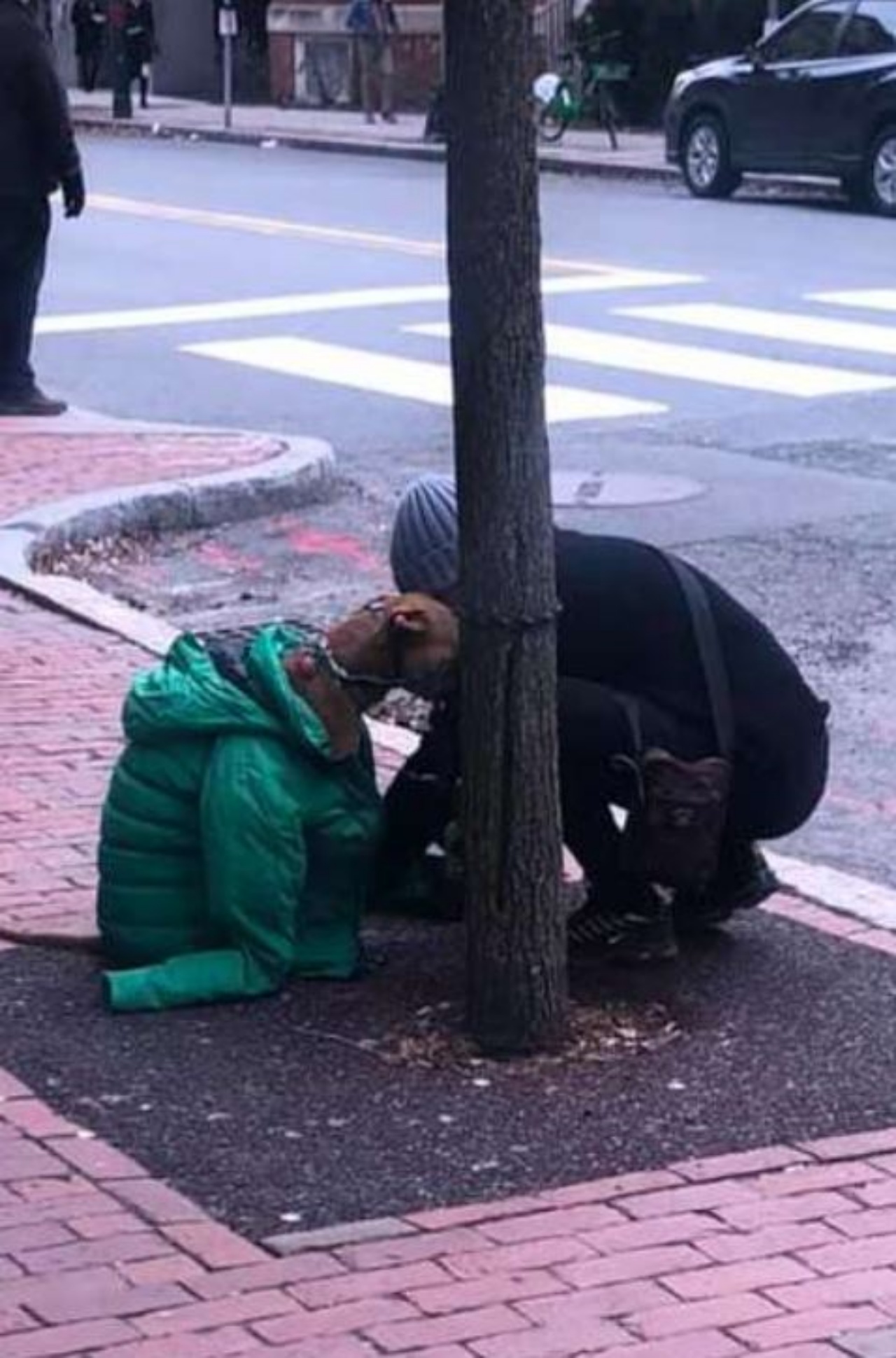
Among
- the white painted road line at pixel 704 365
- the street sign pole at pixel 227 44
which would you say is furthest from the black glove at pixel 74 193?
the street sign pole at pixel 227 44

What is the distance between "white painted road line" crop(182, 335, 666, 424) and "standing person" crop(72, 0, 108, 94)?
3283 centimetres

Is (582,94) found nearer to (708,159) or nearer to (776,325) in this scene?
(708,159)

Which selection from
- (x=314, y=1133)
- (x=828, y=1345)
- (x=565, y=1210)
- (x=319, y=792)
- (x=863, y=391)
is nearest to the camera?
(x=828, y=1345)

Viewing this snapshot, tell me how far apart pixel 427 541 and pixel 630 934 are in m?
0.90

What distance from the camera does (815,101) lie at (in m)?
26.6

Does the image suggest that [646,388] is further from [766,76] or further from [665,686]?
[766,76]

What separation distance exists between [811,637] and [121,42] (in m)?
35.4

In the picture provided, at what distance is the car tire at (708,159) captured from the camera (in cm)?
2808

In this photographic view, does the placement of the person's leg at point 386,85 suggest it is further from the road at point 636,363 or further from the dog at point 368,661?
the dog at point 368,661

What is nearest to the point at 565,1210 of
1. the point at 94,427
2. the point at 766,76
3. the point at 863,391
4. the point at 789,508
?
the point at 789,508

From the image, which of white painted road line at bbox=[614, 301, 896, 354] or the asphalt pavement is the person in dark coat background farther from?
white painted road line at bbox=[614, 301, 896, 354]

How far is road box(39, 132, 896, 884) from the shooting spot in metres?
11.0

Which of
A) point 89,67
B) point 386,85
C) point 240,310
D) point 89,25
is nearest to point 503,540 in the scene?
point 240,310

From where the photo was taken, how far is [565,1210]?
5.13 m
